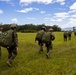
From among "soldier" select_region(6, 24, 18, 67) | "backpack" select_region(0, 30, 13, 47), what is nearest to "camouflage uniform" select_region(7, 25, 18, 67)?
"soldier" select_region(6, 24, 18, 67)

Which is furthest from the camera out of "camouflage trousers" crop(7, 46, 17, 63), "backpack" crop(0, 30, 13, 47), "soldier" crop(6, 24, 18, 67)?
"camouflage trousers" crop(7, 46, 17, 63)

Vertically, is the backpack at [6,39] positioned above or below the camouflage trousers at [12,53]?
above

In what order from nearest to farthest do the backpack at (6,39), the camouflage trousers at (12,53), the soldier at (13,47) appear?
the backpack at (6,39) → the soldier at (13,47) → the camouflage trousers at (12,53)

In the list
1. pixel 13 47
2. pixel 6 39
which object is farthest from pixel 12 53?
pixel 6 39

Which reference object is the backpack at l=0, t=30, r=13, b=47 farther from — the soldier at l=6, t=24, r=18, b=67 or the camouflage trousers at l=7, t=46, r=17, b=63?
the camouflage trousers at l=7, t=46, r=17, b=63

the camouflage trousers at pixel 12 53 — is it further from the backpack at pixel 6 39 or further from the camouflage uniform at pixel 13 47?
the backpack at pixel 6 39

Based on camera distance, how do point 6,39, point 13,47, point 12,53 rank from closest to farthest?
point 6,39 < point 13,47 < point 12,53

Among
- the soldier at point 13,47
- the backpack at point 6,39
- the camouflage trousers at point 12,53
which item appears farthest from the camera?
the camouflage trousers at point 12,53

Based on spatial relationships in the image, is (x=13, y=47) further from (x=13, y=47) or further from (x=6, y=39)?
(x=6, y=39)

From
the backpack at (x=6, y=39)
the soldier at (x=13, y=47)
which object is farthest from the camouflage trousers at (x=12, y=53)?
the backpack at (x=6, y=39)

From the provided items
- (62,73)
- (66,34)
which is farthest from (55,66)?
(66,34)

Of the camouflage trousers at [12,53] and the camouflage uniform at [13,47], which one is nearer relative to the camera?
the camouflage uniform at [13,47]

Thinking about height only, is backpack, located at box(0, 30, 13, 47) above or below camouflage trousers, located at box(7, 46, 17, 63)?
above

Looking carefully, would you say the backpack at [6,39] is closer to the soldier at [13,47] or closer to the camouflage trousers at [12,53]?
the soldier at [13,47]
